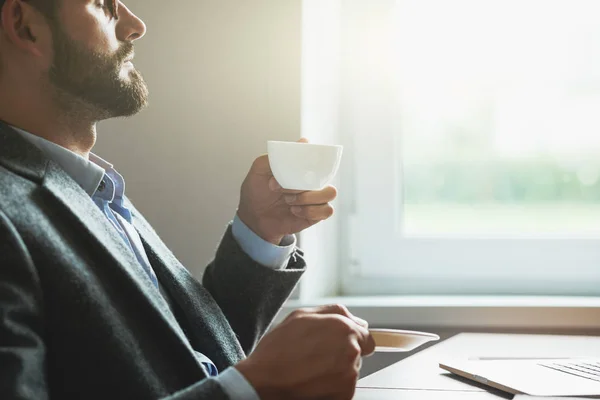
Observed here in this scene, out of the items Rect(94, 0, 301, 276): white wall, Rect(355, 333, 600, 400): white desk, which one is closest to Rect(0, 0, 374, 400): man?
Rect(355, 333, 600, 400): white desk

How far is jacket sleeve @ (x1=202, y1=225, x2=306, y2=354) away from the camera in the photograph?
4.31 ft

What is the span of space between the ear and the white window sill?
76 centimetres

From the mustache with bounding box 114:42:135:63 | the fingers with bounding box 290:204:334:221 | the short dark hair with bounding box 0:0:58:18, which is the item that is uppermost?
the short dark hair with bounding box 0:0:58:18

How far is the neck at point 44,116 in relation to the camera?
3.67ft

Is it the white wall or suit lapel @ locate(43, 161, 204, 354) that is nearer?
suit lapel @ locate(43, 161, 204, 354)

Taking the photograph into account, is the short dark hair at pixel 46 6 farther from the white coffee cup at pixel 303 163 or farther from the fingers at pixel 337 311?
the fingers at pixel 337 311

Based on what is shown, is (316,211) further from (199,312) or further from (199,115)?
(199,115)

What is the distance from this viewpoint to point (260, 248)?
4.34 feet

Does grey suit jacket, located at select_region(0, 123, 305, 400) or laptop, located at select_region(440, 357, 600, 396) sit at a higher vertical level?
grey suit jacket, located at select_region(0, 123, 305, 400)

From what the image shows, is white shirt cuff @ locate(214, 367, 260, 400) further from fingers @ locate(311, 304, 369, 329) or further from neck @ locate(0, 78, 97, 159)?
neck @ locate(0, 78, 97, 159)

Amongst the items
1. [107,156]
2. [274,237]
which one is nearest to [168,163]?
[107,156]

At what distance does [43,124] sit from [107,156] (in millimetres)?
532

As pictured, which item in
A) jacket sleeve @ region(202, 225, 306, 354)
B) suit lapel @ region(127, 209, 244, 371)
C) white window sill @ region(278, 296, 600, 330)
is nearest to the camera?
suit lapel @ region(127, 209, 244, 371)

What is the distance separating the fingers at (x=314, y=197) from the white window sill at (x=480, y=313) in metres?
0.43
